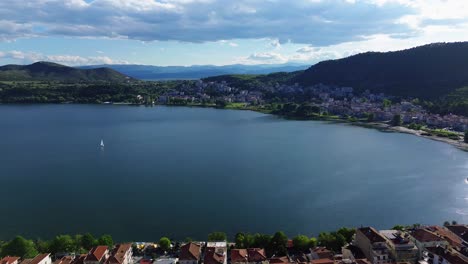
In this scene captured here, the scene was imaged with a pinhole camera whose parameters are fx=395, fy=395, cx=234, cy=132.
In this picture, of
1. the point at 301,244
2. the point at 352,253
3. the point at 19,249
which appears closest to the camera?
the point at 352,253

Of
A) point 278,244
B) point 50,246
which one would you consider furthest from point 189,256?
point 50,246

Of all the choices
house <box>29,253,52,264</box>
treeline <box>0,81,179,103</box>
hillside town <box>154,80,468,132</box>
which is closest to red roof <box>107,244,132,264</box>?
house <box>29,253,52,264</box>

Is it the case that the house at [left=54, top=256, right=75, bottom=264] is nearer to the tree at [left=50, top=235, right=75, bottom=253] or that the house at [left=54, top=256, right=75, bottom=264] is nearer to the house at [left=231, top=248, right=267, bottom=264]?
the tree at [left=50, top=235, right=75, bottom=253]

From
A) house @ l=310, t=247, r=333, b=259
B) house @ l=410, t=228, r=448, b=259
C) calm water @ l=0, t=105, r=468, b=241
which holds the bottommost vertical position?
calm water @ l=0, t=105, r=468, b=241

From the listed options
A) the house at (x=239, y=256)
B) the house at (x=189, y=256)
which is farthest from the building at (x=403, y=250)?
the house at (x=189, y=256)

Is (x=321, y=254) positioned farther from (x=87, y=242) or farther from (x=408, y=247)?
(x=87, y=242)

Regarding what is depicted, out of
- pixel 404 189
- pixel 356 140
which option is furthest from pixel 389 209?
pixel 356 140
